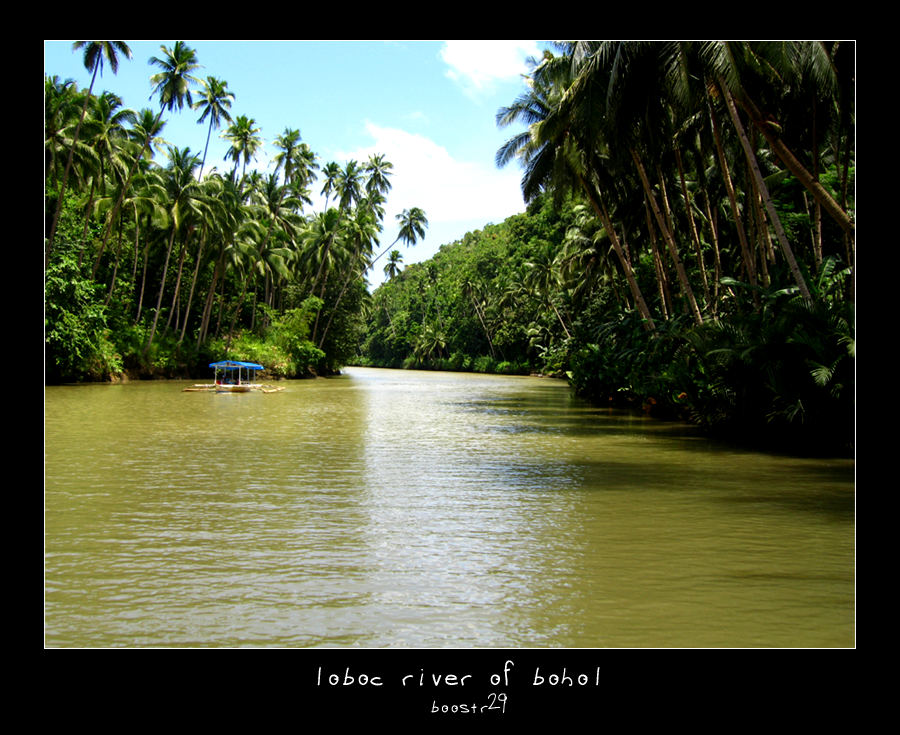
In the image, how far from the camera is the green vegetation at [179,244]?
3409 centimetres

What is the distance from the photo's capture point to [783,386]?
529 inches

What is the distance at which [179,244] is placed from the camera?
157 feet

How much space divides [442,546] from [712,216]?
2441 centimetres

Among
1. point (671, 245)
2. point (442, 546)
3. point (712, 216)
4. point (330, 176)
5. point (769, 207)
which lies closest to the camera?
point (442, 546)

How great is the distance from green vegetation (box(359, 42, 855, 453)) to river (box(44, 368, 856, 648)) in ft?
6.02

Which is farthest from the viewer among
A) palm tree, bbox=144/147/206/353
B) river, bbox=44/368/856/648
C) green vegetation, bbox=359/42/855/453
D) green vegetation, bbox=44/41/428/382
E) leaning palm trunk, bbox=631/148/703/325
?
palm tree, bbox=144/147/206/353

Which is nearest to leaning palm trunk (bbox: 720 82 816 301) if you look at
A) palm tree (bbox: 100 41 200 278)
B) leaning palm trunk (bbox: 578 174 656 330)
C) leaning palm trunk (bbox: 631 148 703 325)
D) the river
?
the river

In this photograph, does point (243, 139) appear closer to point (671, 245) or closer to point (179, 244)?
point (179, 244)

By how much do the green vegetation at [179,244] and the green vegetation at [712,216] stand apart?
49.8ft

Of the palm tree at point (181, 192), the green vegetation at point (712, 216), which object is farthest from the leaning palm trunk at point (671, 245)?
the palm tree at point (181, 192)

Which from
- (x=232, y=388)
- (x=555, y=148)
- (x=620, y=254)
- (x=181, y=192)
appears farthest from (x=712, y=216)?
(x=181, y=192)

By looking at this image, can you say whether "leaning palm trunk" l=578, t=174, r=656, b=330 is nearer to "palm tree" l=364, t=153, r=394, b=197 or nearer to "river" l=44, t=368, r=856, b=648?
"river" l=44, t=368, r=856, b=648

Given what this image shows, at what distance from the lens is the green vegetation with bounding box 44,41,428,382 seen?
112 ft
